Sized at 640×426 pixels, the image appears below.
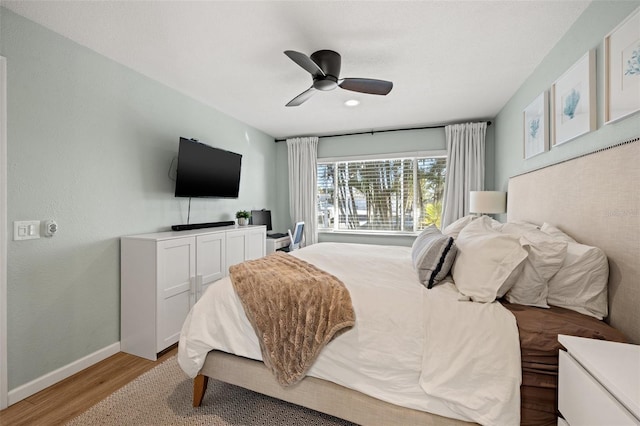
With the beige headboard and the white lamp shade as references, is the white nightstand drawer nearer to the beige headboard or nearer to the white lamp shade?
the beige headboard

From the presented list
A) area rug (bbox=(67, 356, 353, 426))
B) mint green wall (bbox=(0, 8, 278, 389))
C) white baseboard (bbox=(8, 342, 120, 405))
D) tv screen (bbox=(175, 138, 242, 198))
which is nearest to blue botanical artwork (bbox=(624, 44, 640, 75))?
area rug (bbox=(67, 356, 353, 426))

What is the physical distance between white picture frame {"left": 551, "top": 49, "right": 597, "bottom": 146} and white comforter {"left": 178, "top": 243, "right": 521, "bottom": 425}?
4.33 feet

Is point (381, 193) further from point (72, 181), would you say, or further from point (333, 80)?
point (72, 181)

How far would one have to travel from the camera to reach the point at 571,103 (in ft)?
6.12

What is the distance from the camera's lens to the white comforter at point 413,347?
1.21m

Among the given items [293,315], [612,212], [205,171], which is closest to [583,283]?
[612,212]

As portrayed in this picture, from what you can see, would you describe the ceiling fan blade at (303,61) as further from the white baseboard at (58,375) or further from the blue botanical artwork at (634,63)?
the white baseboard at (58,375)

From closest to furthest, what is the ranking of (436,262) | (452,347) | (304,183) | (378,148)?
(452,347)
(436,262)
(378,148)
(304,183)

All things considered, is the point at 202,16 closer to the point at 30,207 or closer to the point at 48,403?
the point at 30,207

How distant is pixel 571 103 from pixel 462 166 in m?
2.24

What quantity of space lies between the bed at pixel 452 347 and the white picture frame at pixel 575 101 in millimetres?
253

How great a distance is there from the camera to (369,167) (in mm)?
4816

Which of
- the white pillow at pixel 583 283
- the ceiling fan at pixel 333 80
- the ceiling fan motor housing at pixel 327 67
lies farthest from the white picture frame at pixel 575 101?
the ceiling fan motor housing at pixel 327 67

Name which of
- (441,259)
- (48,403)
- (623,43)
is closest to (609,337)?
(441,259)
